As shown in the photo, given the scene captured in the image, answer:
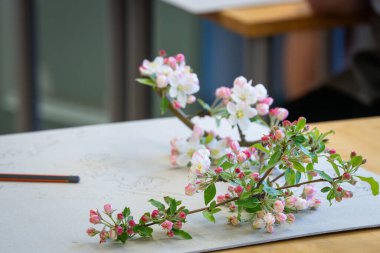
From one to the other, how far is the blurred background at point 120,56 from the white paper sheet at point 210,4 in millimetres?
48

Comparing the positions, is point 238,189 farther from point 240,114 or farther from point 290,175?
point 240,114

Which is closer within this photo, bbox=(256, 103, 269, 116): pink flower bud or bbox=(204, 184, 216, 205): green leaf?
bbox=(204, 184, 216, 205): green leaf

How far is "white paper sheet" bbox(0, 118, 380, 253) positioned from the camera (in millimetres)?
825

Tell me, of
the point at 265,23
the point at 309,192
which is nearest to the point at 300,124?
the point at 309,192

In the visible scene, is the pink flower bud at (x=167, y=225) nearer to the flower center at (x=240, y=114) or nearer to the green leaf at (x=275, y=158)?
the green leaf at (x=275, y=158)

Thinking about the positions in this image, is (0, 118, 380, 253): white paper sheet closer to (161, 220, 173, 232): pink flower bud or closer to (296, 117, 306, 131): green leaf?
(161, 220, 173, 232): pink flower bud

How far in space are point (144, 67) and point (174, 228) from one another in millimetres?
317

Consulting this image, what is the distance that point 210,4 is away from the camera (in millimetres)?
2455

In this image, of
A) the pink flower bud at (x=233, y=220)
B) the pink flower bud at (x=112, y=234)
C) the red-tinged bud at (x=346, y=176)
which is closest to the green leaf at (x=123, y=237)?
the pink flower bud at (x=112, y=234)

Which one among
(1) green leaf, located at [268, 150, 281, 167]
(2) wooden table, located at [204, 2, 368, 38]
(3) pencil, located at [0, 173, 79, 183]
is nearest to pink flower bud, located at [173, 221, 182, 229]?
(1) green leaf, located at [268, 150, 281, 167]

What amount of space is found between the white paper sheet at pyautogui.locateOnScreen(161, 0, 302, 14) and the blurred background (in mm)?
48

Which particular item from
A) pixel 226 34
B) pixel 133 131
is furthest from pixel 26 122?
pixel 133 131

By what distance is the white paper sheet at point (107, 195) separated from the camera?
825mm

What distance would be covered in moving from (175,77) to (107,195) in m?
0.20
